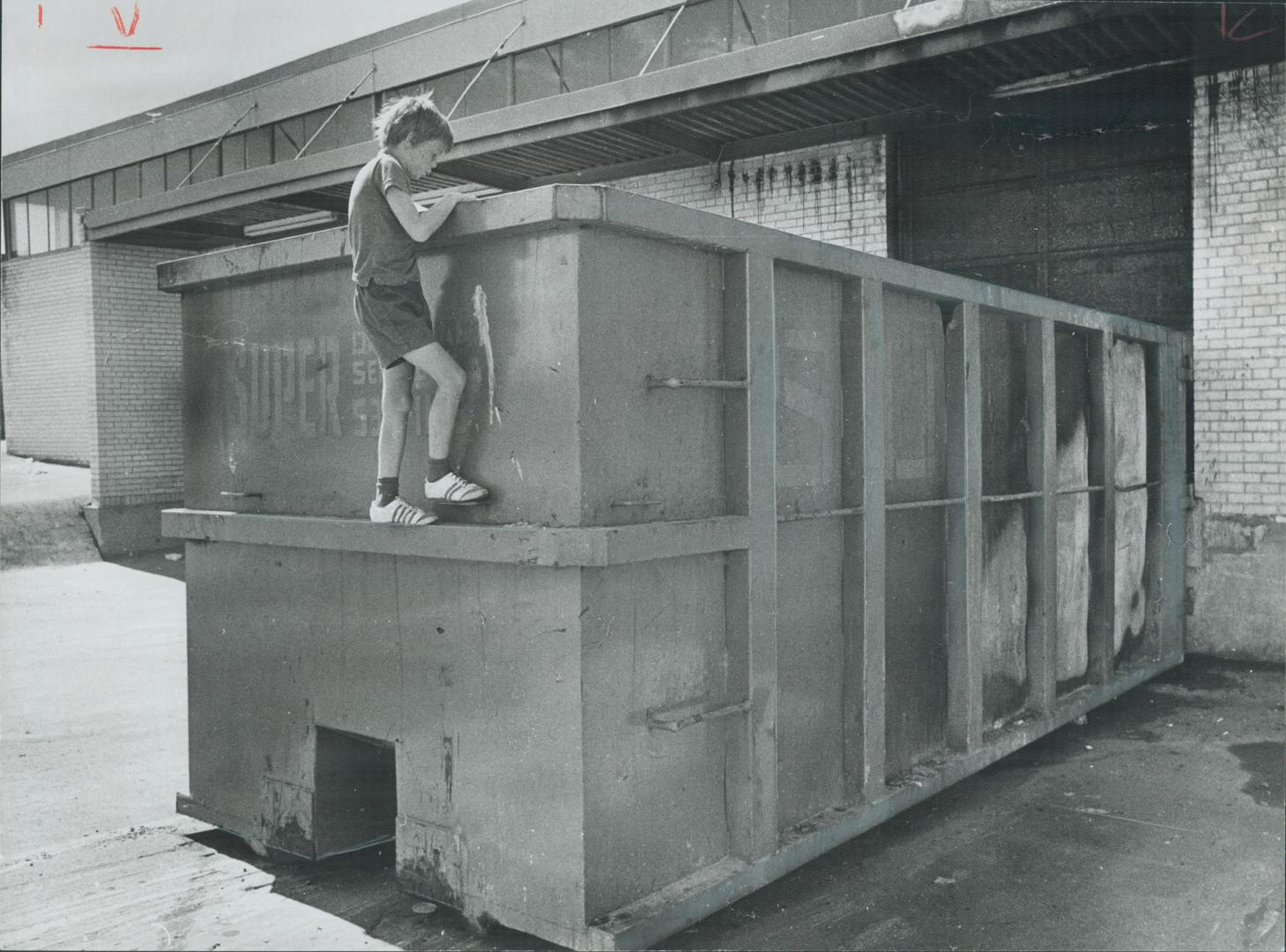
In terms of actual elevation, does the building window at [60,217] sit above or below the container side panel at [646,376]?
above

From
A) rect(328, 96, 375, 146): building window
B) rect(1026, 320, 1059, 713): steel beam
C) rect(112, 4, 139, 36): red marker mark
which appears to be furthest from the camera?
rect(328, 96, 375, 146): building window

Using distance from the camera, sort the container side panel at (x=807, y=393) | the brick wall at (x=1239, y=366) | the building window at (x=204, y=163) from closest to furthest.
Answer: the container side panel at (x=807, y=393) < the brick wall at (x=1239, y=366) < the building window at (x=204, y=163)

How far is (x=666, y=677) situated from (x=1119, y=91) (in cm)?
779

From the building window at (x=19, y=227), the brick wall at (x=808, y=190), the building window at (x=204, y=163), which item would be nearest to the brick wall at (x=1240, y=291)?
the brick wall at (x=808, y=190)

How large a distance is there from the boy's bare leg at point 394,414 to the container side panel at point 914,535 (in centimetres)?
203

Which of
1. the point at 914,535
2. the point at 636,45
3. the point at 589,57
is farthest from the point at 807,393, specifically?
the point at 589,57

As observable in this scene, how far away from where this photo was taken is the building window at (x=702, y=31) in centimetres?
1050

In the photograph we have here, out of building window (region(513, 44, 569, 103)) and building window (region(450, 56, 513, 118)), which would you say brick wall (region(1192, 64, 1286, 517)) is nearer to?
building window (region(513, 44, 569, 103))

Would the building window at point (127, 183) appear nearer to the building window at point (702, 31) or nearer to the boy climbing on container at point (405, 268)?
the building window at point (702, 31)

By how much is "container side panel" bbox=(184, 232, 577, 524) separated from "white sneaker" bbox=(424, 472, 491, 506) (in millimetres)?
47

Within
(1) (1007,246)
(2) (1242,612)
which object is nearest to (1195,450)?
(2) (1242,612)

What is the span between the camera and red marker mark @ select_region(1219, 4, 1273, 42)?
748 cm

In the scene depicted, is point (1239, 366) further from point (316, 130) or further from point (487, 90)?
point (316, 130)

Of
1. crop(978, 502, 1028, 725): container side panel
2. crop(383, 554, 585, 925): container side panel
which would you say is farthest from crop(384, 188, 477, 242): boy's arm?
crop(978, 502, 1028, 725): container side panel
